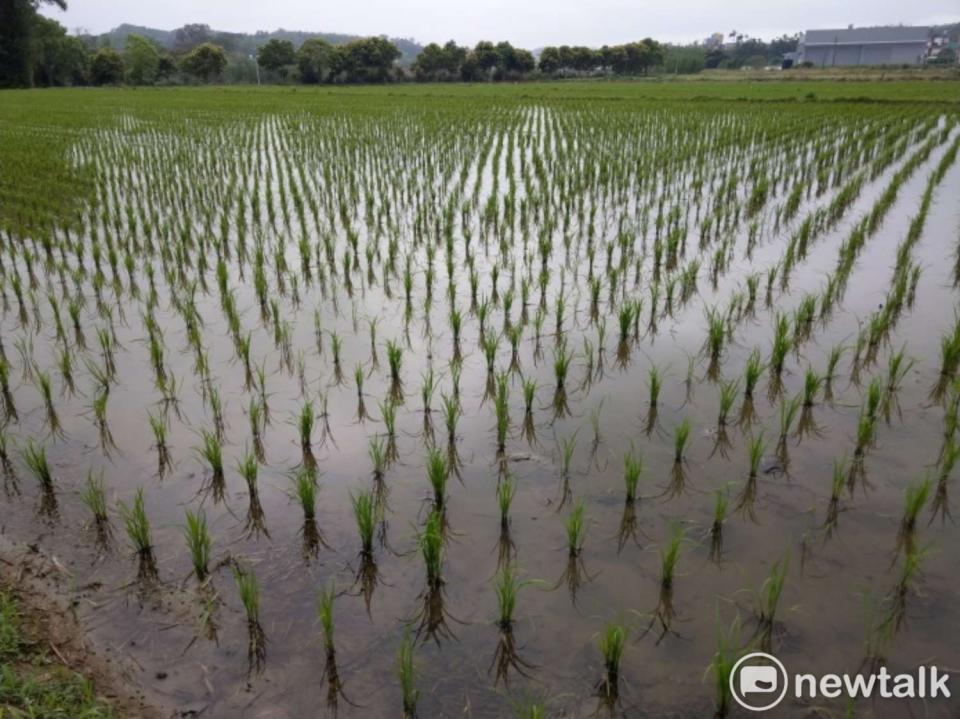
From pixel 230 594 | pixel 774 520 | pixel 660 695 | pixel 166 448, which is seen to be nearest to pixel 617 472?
pixel 774 520

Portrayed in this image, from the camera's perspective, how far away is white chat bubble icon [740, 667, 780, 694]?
208 centimetres

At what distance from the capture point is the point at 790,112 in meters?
18.4

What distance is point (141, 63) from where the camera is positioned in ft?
173

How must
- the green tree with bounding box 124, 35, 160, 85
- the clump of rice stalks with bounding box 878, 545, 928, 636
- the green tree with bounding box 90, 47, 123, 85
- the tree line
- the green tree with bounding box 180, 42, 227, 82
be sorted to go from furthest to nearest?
the green tree with bounding box 180, 42, 227, 82
the green tree with bounding box 124, 35, 160, 85
the green tree with bounding box 90, 47, 123, 85
the tree line
the clump of rice stalks with bounding box 878, 545, 928, 636

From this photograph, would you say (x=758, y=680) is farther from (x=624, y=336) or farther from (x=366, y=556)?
(x=624, y=336)

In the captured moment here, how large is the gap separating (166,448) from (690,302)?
379cm

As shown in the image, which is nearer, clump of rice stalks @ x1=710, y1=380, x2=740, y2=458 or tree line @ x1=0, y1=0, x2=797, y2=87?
clump of rice stalks @ x1=710, y1=380, x2=740, y2=458

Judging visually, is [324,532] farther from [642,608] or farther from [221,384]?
[221,384]

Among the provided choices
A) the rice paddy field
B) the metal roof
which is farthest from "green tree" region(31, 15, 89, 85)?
the metal roof

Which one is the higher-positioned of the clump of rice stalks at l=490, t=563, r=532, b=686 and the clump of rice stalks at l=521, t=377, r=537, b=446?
the clump of rice stalks at l=521, t=377, r=537, b=446

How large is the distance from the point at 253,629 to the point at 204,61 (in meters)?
62.9

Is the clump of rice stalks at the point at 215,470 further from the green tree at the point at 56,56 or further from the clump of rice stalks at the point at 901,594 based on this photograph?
the green tree at the point at 56,56

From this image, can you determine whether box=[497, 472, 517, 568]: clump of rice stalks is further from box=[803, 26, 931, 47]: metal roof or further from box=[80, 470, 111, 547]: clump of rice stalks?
box=[803, 26, 931, 47]: metal roof

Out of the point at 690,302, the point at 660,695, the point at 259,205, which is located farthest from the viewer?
the point at 259,205
